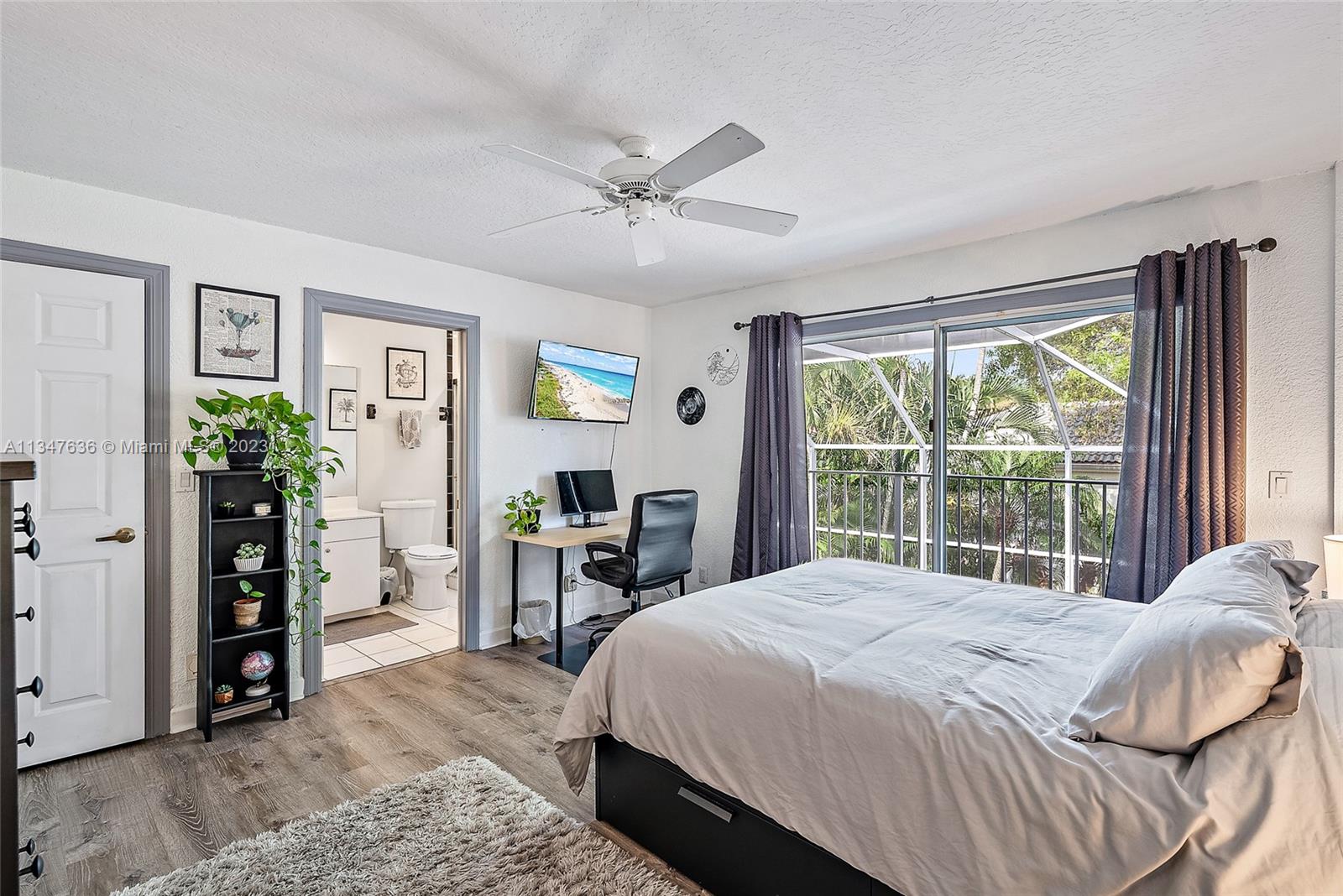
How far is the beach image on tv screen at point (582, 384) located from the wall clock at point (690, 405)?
0.39 m

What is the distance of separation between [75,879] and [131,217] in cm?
255

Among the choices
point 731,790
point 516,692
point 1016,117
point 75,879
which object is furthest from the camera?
point 516,692

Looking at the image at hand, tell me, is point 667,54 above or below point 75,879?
above

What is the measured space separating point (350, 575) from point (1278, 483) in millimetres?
5283

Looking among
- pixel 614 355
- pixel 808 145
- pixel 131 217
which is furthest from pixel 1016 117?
pixel 131 217

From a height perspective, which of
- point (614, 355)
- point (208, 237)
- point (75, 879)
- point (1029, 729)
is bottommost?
point (75, 879)

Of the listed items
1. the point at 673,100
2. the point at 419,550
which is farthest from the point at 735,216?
the point at 419,550

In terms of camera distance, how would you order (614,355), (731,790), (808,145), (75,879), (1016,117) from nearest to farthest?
(731,790)
(75,879)
(1016,117)
(808,145)
(614,355)

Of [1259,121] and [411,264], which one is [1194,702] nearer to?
[1259,121]

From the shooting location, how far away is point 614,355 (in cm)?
469

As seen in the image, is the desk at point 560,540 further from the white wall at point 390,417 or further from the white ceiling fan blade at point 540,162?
the white ceiling fan blade at point 540,162

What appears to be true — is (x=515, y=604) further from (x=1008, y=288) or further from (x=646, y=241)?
(x=1008, y=288)

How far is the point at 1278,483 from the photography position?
8.44 ft

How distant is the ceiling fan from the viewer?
184cm
